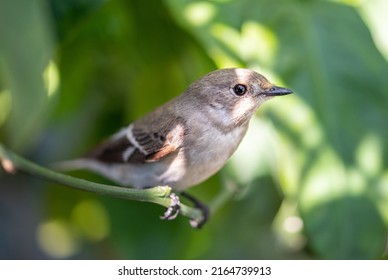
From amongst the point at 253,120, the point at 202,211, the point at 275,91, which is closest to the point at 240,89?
the point at 275,91

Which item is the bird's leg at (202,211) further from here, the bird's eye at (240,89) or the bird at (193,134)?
the bird's eye at (240,89)

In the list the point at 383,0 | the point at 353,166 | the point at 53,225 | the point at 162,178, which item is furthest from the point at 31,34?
the point at 53,225

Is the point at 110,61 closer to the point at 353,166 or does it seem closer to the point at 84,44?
the point at 84,44

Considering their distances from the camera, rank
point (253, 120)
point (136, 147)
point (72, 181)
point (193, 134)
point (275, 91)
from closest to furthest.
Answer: point (72, 181) < point (275, 91) < point (193, 134) < point (136, 147) < point (253, 120)

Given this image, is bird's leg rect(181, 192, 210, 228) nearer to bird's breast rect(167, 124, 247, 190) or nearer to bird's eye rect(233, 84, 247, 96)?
bird's breast rect(167, 124, 247, 190)

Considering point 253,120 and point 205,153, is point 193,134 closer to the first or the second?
point 205,153
